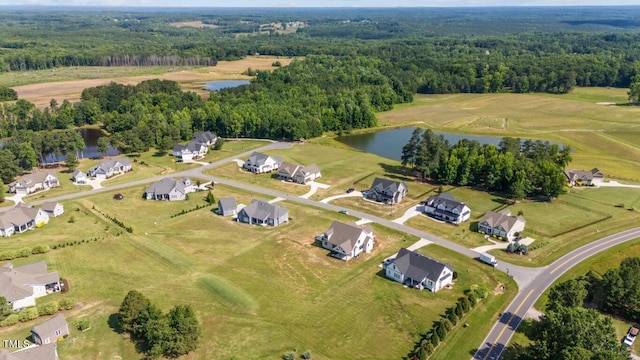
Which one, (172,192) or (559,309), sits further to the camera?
(172,192)

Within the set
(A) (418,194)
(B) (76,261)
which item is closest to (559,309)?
(A) (418,194)

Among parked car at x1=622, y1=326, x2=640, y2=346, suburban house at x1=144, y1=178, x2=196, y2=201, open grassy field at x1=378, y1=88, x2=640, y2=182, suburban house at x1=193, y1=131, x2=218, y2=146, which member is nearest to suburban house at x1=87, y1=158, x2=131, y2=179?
suburban house at x1=144, y1=178, x2=196, y2=201

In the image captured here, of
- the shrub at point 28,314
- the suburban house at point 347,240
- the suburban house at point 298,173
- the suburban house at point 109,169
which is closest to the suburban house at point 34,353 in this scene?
the shrub at point 28,314

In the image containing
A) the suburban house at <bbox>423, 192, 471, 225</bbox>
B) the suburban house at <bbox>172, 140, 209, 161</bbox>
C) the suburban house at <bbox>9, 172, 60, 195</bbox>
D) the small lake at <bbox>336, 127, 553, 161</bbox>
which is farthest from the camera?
the small lake at <bbox>336, 127, 553, 161</bbox>

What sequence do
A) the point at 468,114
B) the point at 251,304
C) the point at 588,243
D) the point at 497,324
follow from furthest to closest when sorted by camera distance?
the point at 468,114, the point at 588,243, the point at 251,304, the point at 497,324

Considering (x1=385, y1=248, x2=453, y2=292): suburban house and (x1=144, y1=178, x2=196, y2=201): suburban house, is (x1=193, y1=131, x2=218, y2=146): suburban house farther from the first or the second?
(x1=385, y1=248, x2=453, y2=292): suburban house

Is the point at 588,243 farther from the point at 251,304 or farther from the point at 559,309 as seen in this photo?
the point at 251,304

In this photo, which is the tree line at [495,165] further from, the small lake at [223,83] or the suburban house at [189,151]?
the small lake at [223,83]
